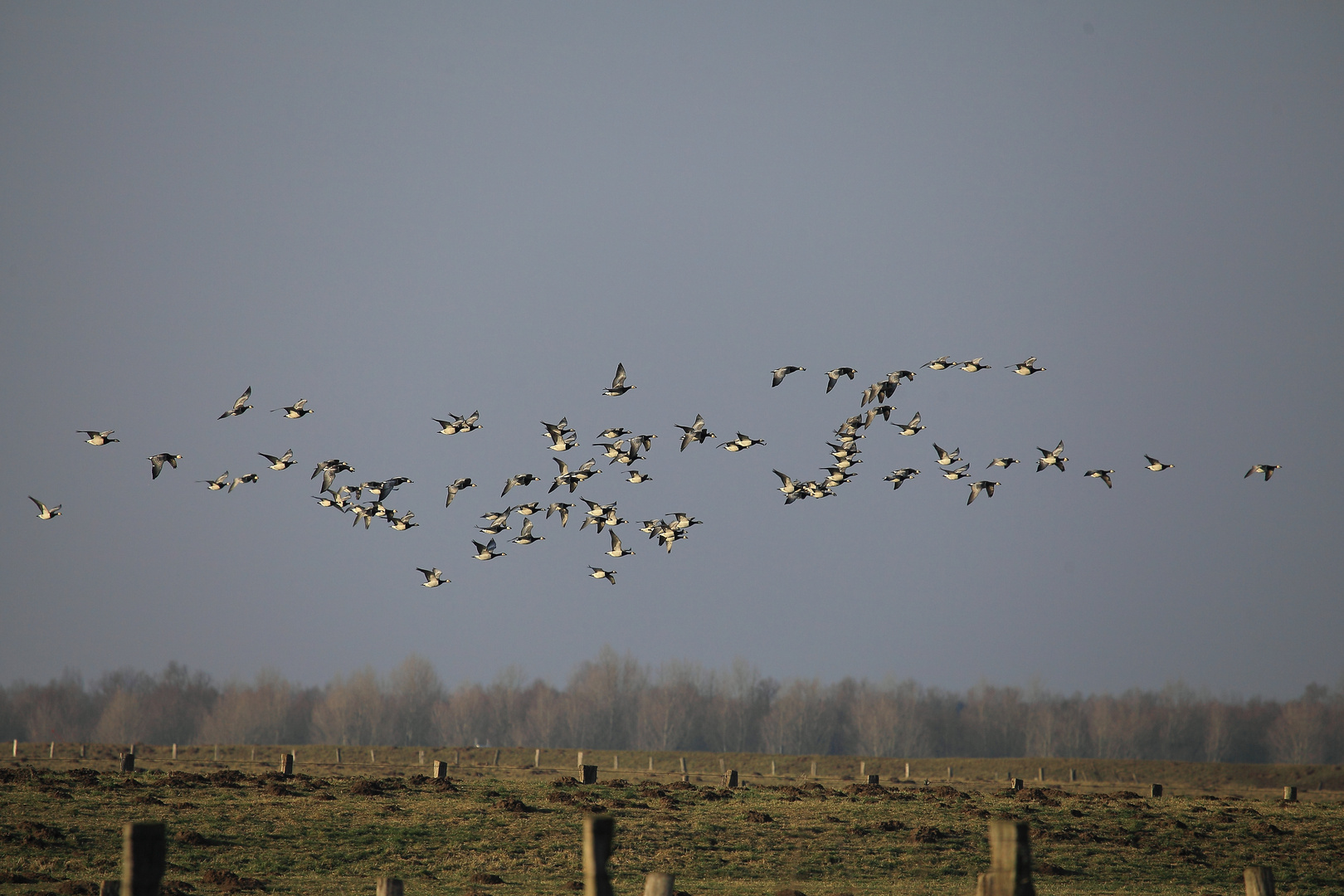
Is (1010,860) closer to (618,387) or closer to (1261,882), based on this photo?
(1261,882)

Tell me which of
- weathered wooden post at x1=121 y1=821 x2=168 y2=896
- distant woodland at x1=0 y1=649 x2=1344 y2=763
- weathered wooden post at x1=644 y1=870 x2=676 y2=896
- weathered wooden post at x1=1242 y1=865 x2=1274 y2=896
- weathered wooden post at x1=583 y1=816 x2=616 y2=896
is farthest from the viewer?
distant woodland at x1=0 y1=649 x2=1344 y2=763

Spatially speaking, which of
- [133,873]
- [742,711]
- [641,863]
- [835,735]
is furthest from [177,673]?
[133,873]

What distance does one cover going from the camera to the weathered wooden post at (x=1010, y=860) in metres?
14.0

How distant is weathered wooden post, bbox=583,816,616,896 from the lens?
14703mm

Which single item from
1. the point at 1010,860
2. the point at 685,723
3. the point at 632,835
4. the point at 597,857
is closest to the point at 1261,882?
the point at 1010,860

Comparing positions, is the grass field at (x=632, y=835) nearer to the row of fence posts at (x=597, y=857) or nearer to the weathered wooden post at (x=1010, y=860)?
the row of fence posts at (x=597, y=857)

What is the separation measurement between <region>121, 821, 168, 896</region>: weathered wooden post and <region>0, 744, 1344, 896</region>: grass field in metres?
16.2

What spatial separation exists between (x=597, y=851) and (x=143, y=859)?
5601 mm

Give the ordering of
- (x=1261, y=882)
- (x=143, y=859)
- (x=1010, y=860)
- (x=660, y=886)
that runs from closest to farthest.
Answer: (x=1010, y=860), (x=143, y=859), (x=660, y=886), (x=1261, y=882)

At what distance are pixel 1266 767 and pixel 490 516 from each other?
280 ft

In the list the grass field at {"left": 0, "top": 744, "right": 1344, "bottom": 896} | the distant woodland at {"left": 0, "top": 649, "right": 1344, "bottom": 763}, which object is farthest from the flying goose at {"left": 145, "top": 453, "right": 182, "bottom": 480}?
the distant woodland at {"left": 0, "top": 649, "right": 1344, "bottom": 763}

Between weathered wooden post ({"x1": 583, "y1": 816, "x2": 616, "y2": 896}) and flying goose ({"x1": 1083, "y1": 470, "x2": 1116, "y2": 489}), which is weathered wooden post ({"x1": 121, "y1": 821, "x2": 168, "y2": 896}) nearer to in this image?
weathered wooden post ({"x1": 583, "y1": 816, "x2": 616, "y2": 896})

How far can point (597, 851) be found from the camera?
14680 millimetres

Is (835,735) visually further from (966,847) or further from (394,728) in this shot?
(966,847)
